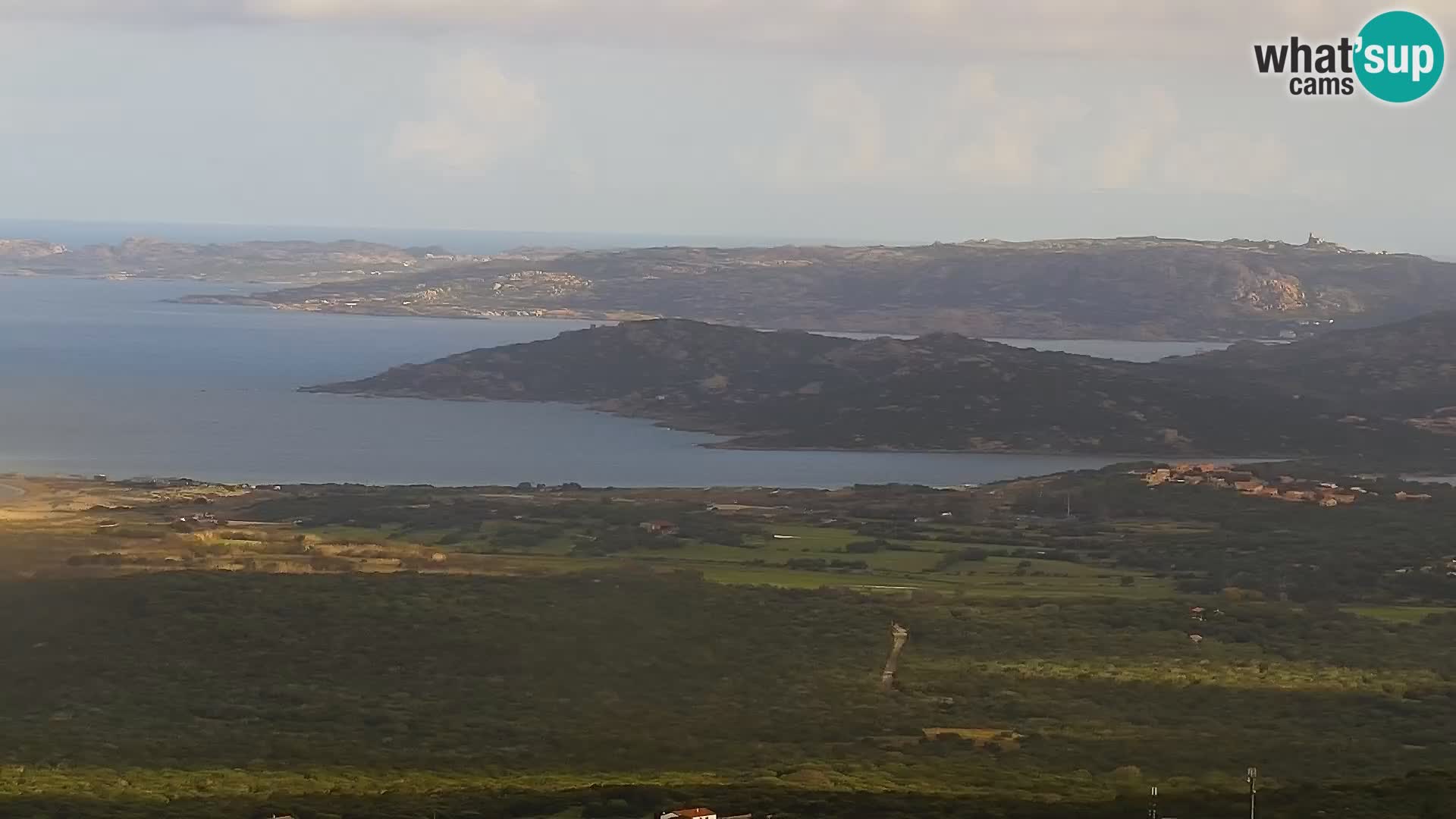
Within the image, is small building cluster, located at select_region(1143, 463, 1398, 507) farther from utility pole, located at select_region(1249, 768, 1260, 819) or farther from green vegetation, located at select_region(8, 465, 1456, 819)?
utility pole, located at select_region(1249, 768, 1260, 819)

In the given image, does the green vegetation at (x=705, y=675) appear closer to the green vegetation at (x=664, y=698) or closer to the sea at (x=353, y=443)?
the green vegetation at (x=664, y=698)

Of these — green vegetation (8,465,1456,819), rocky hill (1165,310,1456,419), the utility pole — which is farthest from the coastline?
the utility pole

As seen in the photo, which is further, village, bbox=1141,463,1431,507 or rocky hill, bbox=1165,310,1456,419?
rocky hill, bbox=1165,310,1456,419

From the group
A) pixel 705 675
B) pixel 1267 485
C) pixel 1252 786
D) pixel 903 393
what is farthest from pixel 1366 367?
pixel 1252 786

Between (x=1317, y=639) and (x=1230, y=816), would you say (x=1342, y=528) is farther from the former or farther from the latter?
(x=1230, y=816)

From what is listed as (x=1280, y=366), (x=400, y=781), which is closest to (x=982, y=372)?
(x=1280, y=366)

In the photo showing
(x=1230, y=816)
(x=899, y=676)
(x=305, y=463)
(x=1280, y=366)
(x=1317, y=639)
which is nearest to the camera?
(x=1230, y=816)

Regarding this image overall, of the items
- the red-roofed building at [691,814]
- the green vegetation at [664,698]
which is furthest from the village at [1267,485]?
the red-roofed building at [691,814]
